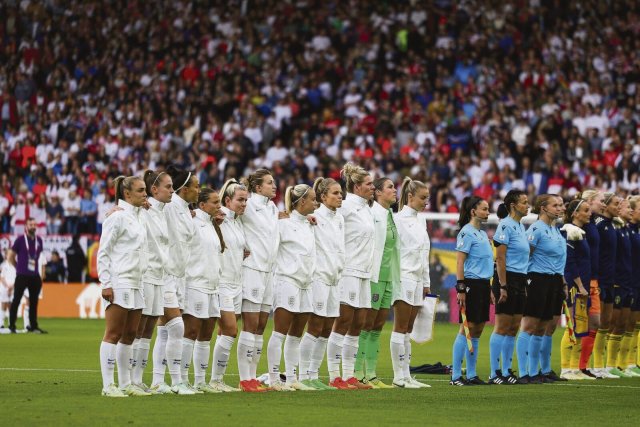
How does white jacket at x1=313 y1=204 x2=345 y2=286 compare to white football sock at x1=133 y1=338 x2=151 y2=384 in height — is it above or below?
above

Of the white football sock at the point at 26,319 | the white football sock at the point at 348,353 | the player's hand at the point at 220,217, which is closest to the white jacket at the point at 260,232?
the player's hand at the point at 220,217

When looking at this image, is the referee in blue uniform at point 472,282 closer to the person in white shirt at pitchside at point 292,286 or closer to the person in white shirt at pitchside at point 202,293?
the person in white shirt at pitchside at point 292,286

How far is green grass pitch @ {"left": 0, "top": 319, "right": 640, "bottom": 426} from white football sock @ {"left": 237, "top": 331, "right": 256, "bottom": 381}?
54 cm

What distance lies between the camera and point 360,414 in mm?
13289

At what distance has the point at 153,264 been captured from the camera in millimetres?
14953

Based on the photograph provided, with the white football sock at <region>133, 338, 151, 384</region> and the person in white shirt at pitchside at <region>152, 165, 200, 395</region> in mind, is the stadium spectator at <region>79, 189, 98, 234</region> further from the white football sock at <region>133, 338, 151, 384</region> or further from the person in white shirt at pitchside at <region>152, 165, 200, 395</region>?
the white football sock at <region>133, 338, 151, 384</region>

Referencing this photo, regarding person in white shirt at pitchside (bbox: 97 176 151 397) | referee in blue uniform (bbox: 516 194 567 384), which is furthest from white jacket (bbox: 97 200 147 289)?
referee in blue uniform (bbox: 516 194 567 384)

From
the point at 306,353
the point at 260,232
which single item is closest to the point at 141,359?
the point at 260,232

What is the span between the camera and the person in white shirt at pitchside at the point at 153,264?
14.9 m

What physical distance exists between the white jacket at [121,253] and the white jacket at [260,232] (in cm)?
172

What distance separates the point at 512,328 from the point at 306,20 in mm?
26980

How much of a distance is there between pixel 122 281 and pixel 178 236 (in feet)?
3.63

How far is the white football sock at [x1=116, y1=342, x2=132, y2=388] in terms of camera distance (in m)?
14.7

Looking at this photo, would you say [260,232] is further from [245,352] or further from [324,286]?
[245,352]
